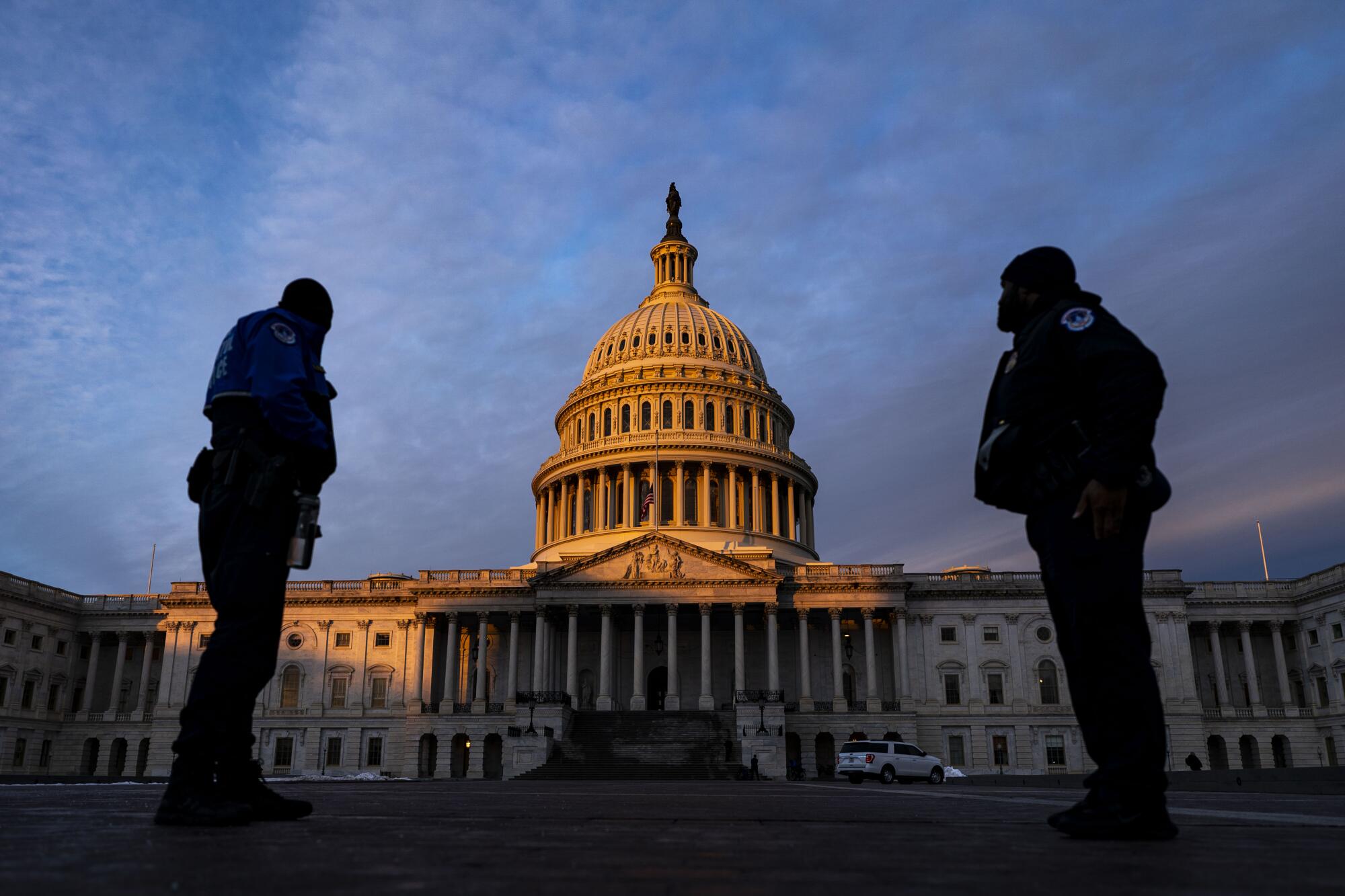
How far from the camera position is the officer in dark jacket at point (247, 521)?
21.0 feet

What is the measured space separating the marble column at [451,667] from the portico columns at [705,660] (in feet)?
52.2

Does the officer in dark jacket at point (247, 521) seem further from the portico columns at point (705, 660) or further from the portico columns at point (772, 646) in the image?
the portico columns at point (772, 646)

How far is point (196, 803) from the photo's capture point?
5.79 m

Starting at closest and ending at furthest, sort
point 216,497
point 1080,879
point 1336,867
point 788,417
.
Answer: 1. point 1080,879
2. point 1336,867
3. point 216,497
4. point 788,417

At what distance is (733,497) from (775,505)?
14.0 feet

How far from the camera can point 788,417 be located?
91688 mm

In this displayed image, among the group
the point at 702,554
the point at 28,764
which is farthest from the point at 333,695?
the point at 702,554

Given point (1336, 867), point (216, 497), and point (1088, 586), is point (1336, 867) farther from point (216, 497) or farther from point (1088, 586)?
point (216, 497)

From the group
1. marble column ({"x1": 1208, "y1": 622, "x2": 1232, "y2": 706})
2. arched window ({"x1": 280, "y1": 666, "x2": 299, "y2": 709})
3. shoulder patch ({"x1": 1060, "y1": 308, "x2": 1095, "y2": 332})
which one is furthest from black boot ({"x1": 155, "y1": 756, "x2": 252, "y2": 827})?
marble column ({"x1": 1208, "y1": 622, "x2": 1232, "y2": 706})

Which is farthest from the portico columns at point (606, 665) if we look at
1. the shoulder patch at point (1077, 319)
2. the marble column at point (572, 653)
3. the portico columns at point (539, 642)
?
the shoulder patch at point (1077, 319)

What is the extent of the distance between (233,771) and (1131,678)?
17.4 feet

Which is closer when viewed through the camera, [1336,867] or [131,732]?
[1336,867]

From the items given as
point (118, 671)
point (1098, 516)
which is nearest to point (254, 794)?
point (1098, 516)

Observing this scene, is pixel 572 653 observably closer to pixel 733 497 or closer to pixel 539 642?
pixel 539 642
